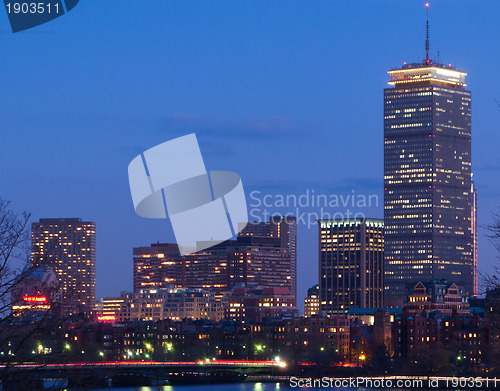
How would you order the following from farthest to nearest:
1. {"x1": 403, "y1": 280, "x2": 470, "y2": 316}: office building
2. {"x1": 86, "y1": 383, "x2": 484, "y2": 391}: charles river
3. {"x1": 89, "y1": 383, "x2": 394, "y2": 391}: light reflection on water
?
{"x1": 403, "y1": 280, "x2": 470, "y2": 316}: office building, {"x1": 86, "y1": 383, "x2": 484, "y2": 391}: charles river, {"x1": 89, "y1": 383, "x2": 394, "y2": 391}: light reflection on water

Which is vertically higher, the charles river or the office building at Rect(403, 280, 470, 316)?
the office building at Rect(403, 280, 470, 316)

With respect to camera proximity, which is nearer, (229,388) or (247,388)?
(229,388)

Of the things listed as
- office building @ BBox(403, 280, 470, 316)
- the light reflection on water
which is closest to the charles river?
the light reflection on water

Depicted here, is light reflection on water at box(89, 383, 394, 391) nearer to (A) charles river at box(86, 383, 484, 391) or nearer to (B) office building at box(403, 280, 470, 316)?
(A) charles river at box(86, 383, 484, 391)

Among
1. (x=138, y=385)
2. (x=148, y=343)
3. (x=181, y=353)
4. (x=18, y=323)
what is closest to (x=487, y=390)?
(x=138, y=385)

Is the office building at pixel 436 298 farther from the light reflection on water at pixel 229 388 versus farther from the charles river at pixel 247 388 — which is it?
the light reflection on water at pixel 229 388

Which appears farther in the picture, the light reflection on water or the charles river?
the charles river

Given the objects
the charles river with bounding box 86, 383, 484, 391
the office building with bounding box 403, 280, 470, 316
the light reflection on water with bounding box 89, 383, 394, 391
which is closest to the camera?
the light reflection on water with bounding box 89, 383, 394, 391

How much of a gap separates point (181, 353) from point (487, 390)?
2103 inches

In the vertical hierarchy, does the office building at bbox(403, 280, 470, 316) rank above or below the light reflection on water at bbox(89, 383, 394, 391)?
above

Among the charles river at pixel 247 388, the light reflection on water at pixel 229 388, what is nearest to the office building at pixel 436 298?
the charles river at pixel 247 388

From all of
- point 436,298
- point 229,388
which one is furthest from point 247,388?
point 436,298

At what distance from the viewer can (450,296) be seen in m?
189

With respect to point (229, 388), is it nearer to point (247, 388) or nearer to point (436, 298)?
point (247, 388)
